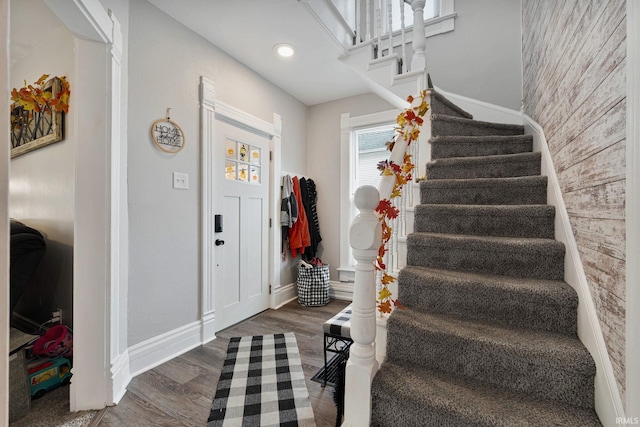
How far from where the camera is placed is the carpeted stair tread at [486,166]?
178 cm

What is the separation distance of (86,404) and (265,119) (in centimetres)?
256

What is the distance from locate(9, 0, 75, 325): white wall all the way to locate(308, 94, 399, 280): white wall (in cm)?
A: 238

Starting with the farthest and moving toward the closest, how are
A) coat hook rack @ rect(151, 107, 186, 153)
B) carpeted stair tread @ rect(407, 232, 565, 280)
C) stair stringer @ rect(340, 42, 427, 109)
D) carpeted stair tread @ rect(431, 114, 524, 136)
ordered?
stair stringer @ rect(340, 42, 427, 109) < carpeted stair tread @ rect(431, 114, 524, 136) < coat hook rack @ rect(151, 107, 186, 153) < carpeted stair tread @ rect(407, 232, 565, 280)

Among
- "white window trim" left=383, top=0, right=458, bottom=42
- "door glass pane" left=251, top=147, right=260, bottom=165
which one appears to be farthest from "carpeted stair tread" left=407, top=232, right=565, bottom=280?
"white window trim" left=383, top=0, right=458, bottom=42

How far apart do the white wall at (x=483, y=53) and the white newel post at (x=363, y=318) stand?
8.31ft

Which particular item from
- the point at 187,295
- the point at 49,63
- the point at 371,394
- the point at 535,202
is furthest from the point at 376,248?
the point at 49,63

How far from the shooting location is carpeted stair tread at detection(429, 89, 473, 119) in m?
2.18

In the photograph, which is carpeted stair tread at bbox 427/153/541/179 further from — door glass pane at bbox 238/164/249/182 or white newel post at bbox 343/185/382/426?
door glass pane at bbox 238/164/249/182

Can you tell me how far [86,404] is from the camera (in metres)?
1.46

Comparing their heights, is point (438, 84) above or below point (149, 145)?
above

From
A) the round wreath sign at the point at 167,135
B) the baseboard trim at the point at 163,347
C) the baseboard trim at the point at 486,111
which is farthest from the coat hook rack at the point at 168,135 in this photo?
A: the baseboard trim at the point at 486,111

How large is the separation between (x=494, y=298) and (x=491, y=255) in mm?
258

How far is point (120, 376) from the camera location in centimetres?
159

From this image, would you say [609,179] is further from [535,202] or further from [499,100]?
[499,100]
